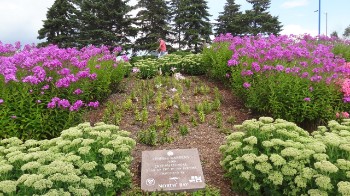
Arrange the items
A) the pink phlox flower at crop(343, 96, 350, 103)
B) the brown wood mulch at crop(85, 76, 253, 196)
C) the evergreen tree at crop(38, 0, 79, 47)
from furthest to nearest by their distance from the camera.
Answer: the evergreen tree at crop(38, 0, 79, 47) < the pink phlox flower at crop(343, 96, 350, 103) < the brown wood mulch at crop(85, 76, 253, 196)

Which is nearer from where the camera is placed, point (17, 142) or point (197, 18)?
point (17, 142)

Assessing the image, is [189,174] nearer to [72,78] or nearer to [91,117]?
[72,78]

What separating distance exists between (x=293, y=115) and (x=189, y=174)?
307 centimetres

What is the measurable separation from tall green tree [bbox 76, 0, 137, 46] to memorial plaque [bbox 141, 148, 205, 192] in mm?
21090

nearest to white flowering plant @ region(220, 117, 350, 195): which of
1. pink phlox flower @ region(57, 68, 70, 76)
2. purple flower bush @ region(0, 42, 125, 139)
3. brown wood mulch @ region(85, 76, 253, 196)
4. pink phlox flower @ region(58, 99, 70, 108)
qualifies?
brown wood mulch @ region(85, 76, 253, 196)

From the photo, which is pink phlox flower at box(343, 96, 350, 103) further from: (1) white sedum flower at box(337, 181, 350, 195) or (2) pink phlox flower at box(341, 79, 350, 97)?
(1) white sedum flower at box(337, 181, 350, 195)

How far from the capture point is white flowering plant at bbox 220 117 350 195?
4.65 m

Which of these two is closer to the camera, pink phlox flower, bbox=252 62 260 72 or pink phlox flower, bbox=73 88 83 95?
pink phlox flower, bbox=73 88 83 95

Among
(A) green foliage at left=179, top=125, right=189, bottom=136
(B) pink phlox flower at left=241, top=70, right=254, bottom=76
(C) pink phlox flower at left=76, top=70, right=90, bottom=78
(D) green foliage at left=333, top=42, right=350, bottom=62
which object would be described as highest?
(D) green foliage at left=333, top=42, right=350, bottom=62

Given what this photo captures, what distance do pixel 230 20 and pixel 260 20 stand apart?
10.5 ft

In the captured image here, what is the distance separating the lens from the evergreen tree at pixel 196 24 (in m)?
29.4

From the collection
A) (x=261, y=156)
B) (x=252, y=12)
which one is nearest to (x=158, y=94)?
(x=261, y=156)

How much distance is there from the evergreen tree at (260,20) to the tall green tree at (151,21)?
8666mm

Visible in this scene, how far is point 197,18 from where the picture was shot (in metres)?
29.7
